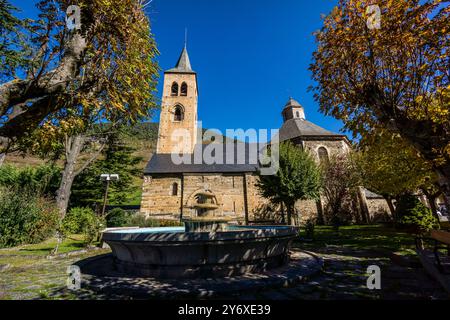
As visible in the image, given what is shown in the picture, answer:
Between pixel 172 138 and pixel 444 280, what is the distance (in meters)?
23.8

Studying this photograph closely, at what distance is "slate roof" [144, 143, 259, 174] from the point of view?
68.7 feet

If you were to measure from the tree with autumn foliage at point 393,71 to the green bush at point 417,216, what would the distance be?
8.47 metres

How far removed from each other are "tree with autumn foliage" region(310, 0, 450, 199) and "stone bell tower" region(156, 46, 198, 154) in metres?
20.0

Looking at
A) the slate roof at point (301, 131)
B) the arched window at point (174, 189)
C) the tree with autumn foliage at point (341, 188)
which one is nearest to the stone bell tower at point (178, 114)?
the arched window at point (174, 189)

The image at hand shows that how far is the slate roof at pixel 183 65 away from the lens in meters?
26.5

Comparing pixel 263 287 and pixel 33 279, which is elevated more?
pixel 263 287

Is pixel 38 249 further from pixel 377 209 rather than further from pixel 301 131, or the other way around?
pixel 377 209

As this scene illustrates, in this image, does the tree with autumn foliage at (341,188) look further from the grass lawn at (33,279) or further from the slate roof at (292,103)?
the grass lawn at (33,279)

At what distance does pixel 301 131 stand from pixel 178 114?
598 inches

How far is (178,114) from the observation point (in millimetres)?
25531

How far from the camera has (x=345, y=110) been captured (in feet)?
18.8

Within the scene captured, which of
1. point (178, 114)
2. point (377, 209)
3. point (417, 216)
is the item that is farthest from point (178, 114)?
point (377, 209)

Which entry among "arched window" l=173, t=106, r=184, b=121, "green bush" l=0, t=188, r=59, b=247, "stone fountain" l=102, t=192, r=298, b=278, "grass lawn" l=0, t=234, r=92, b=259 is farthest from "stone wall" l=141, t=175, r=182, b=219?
"stone fountain" l=102, t=192, r=298, b=278

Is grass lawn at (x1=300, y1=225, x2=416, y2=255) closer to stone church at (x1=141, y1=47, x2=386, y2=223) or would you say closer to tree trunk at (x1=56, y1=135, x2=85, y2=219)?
stone church at (x1=141, y1=47, x2=386, y2=223)
